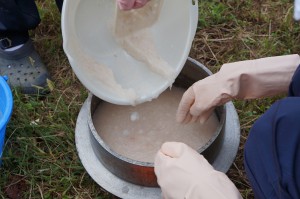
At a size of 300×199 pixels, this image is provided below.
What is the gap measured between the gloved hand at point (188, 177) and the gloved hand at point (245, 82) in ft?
0.53

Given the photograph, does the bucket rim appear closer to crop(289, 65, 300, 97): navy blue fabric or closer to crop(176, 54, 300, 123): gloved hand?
crop(176, 54, 300, 123): gloved hand

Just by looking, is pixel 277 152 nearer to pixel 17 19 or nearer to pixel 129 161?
pixel 129 161

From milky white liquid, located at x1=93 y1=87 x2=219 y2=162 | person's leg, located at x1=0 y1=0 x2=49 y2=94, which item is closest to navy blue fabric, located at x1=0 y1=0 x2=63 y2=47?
person's leg, located at x1=0 y1=0 x2=49 y2=94

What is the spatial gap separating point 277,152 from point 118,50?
2.19ft

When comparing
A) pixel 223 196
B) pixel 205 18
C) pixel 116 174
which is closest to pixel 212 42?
pixel 205 18

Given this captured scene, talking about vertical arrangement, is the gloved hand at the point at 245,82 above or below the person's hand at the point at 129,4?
below

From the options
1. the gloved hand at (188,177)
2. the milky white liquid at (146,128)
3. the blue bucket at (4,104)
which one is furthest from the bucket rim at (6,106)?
the gloved hand at (188,177)

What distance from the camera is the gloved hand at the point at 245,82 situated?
1.27 meters

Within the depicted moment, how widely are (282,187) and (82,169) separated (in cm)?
76

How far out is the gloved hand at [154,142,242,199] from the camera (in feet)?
3.65

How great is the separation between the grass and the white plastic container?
30 centimetres

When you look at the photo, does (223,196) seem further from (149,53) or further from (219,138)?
(149,53)

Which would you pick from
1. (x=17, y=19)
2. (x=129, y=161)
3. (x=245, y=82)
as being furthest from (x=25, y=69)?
(x=245, y=82)

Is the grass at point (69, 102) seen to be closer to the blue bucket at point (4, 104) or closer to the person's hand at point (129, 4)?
the blue bucket at point (4, 104)
